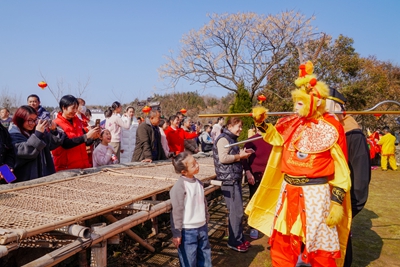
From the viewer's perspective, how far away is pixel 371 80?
17.5 m

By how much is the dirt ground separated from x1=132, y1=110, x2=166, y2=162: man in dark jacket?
4.01 feet

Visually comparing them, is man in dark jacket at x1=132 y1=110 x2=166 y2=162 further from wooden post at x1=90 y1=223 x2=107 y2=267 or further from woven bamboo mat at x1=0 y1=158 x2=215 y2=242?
wooden post at x1=90 y1=223 x2=107 y2=267

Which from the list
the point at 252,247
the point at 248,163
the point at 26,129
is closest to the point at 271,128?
the point at 248,163

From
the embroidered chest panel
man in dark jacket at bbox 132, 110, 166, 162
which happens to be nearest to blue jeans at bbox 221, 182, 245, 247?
the embroidered chest panel

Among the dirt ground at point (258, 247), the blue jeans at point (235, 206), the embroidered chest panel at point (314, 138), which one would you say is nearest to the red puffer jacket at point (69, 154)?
the dirt ground at point (258, 247)

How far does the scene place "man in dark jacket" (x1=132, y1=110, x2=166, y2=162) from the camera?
5.12 meters

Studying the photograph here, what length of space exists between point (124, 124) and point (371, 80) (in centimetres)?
1607

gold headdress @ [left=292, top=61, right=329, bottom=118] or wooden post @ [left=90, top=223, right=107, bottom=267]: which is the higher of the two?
gold headdress @ [left=292, top=61, right=329, bottom=118]

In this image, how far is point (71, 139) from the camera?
3652mm

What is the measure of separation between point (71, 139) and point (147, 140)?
162 centimetres

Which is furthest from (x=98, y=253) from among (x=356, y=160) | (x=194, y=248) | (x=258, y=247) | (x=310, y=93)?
(x=258, y=247)

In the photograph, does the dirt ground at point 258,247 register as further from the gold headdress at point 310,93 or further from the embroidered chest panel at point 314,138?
Result: the gold headdress at point 310,93

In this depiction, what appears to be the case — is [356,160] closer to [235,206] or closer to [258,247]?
[235,206]

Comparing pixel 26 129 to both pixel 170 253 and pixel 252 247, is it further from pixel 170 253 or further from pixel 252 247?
pixel 252 247
